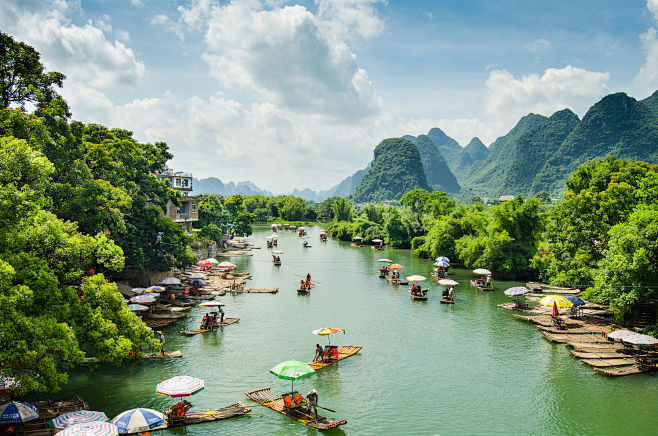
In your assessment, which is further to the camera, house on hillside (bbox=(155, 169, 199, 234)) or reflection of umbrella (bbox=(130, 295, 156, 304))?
house on hillside (bbox=(155, 169, 199, 234))

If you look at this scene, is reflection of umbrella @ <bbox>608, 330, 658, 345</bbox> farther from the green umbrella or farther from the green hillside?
the green hillside

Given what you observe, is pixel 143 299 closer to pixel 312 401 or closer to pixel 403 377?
pixel 312 401

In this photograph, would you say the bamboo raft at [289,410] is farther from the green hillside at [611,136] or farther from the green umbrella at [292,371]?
the green hillside at [611,136]

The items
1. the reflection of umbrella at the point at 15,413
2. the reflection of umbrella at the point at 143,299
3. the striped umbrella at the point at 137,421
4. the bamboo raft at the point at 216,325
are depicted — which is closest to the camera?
the reflection of umbrella at the point at 15,413

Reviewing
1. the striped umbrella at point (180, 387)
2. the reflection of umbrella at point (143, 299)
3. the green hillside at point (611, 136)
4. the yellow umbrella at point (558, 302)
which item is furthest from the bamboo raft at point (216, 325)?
the green hillside at point (611, 136)

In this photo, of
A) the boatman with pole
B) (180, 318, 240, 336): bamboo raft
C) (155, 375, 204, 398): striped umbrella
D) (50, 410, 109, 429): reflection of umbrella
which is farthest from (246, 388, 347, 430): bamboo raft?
(180, 318, 240, 336): bamboo raft

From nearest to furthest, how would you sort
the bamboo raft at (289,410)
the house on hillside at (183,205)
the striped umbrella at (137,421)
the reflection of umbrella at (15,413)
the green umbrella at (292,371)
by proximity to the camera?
the reflection of umbrella at (15,413)
the striped umbrella at (137,421)
the bamboo raft at (289,410)
the green umbrella at (292,371)
the house on hillside at (183,205)

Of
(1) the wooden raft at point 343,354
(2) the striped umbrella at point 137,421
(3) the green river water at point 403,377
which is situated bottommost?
(3) the green river water at point 403,377
